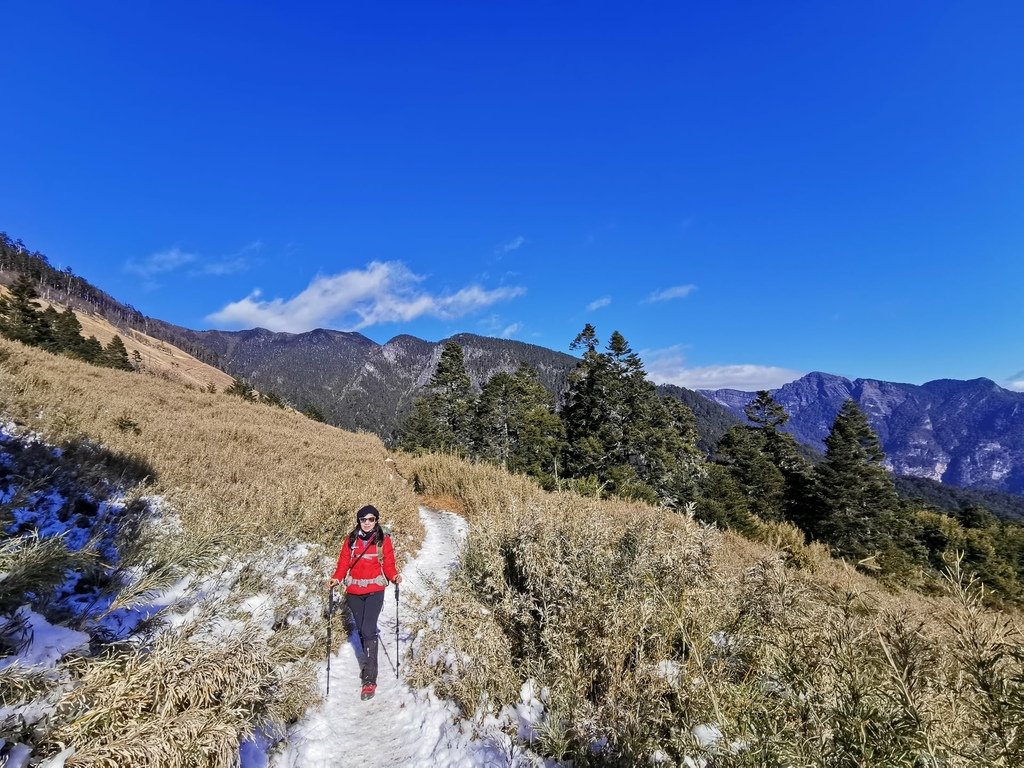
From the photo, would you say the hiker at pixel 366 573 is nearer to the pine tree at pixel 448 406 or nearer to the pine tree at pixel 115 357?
the pine tree at pixel 448 406

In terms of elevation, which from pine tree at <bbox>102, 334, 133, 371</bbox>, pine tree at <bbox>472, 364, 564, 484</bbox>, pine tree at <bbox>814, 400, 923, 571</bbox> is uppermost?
pine tree at <bbox>102, 334, 133, 371</bbox>

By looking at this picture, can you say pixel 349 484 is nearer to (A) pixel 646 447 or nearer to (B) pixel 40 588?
(B) pixel 40 588

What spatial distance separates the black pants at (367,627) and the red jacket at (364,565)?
0.10m

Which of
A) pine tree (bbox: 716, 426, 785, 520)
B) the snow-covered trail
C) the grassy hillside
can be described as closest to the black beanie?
the grassy hillside

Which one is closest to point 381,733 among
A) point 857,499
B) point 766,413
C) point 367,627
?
point 367,627

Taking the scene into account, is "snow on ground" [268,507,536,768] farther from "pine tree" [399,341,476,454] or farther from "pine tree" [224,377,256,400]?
"pine tree" [399,341,476,454]

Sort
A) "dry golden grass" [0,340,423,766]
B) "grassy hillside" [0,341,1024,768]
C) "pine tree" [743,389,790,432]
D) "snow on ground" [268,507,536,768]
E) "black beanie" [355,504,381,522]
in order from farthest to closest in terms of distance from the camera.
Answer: "pine tree" [743,389,790,432] → "black beanie" [355,504,381,522] → "snow on ground" [268,507,536,768] → "dry golden grass" [0,340,423,766] → "grassy hillside" [0,341,1024,768]

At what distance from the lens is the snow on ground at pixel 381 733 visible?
12.1ft

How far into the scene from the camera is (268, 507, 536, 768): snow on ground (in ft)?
12.1

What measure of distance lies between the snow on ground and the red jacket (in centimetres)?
86

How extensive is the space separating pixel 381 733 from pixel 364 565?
175 centimetres

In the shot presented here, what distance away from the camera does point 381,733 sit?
4.20 meters

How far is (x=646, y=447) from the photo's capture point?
27.5 m

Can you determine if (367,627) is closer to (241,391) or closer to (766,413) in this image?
(766,413)
